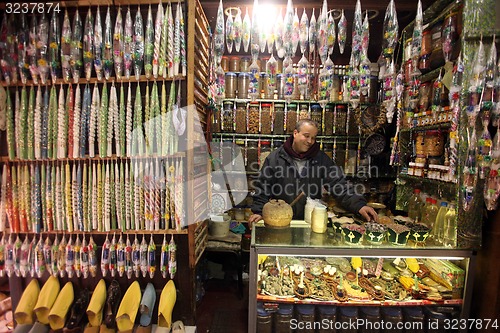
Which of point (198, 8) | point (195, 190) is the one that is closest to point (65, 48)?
point (198, 8)

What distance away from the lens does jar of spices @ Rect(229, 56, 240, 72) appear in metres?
3.45

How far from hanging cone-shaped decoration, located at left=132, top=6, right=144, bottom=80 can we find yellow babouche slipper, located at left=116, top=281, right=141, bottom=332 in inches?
65.2

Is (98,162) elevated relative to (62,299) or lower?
elevated

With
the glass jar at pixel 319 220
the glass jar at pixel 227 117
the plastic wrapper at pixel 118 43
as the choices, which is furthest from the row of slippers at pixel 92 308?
the glass jar at pixel 227 117

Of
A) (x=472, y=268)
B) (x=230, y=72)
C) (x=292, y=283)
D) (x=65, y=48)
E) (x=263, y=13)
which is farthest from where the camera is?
(x=230, y=72)

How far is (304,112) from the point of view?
347cm

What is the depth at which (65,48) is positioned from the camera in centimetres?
184

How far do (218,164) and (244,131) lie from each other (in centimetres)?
60

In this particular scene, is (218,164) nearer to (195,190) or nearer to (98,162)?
(195,190)

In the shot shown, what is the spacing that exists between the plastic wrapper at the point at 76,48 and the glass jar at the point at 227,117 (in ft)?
6.19

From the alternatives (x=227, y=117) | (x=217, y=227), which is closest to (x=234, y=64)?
(x=227, y=117)

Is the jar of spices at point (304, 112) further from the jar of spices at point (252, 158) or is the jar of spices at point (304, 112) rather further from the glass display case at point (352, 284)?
the glass display case at point (352, 284)

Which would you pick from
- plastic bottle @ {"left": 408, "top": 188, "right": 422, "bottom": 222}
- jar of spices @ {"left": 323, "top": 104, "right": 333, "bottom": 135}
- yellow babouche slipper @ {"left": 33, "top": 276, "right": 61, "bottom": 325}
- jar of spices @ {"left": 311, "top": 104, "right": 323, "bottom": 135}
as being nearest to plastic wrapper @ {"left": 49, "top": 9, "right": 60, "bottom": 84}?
yellow babouche slipper @ {"left": 33, "top": 276, "right": 61, "bottom": 325}

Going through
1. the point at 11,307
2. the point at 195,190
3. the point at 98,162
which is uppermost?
the point at 98,162
